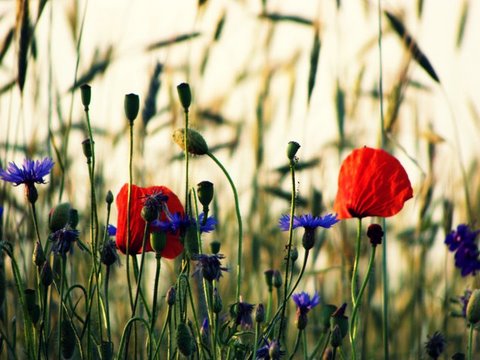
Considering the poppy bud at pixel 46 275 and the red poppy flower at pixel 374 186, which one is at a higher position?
the red poppy flower at pixel 374 186

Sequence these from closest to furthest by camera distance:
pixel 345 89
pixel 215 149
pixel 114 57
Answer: pixel 114 57 → pixel 345 89 → pixel 215 149

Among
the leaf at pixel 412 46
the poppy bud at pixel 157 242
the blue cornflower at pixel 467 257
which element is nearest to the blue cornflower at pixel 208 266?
the poppy bud at pixel 157 242

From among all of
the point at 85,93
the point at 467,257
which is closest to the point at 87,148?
the point at 85,93

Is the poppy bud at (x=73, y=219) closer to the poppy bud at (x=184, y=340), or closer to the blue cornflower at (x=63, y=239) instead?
the blue cornflower at (x=63, y=239)

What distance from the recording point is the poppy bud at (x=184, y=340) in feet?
3.98

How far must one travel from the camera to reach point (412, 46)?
78.9 inches

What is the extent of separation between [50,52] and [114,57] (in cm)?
27

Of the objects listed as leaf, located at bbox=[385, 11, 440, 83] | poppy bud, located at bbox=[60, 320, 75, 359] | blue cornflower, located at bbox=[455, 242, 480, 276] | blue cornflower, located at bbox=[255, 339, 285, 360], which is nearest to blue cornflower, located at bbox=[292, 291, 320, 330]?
blue cornflower, located at bbox=[255, 339, 285, 360]

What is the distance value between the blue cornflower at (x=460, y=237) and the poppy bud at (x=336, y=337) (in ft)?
1.76

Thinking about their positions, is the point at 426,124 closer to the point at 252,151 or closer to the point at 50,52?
the point at 252,151

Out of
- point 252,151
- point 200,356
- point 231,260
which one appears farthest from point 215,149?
point 200,356

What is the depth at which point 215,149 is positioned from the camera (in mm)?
2713

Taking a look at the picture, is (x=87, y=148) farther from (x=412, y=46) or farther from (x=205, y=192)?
(x=412, y=46)

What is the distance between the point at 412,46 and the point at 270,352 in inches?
37.6
